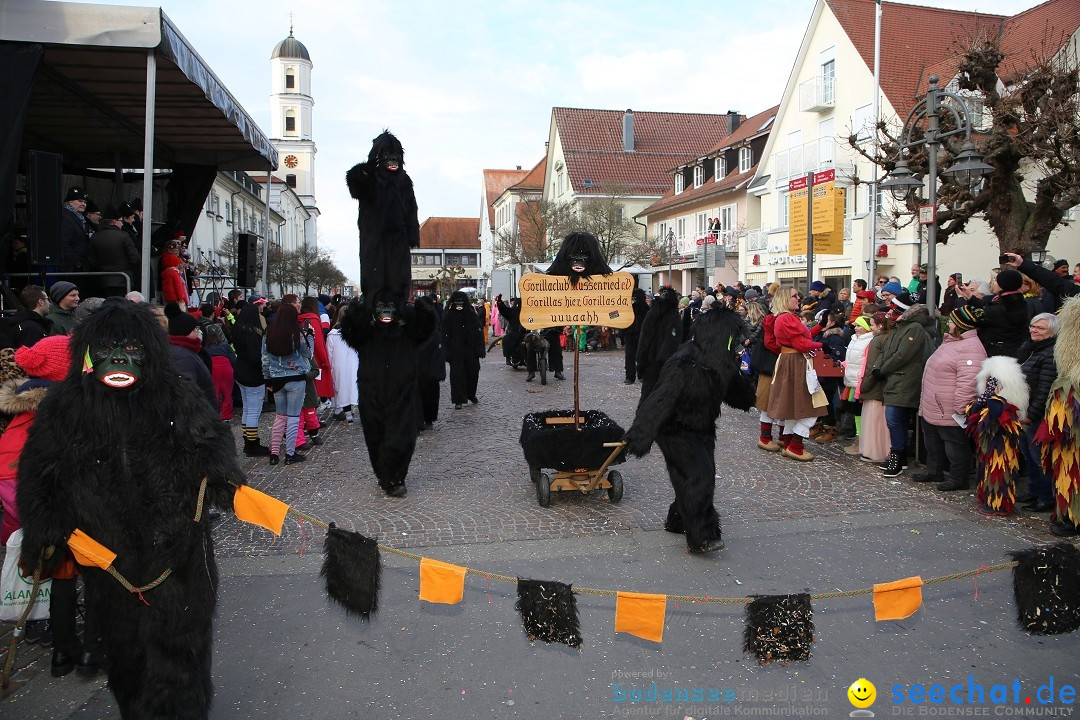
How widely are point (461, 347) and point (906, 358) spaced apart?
7.30 meters

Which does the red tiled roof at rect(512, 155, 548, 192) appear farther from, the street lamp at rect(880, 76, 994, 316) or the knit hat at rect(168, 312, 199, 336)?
the knit hat at rect(168, 312, 199, 336)

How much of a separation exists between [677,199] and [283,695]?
39524mm

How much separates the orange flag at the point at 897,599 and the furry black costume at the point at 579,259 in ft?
13.4

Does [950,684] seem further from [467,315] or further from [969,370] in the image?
[467,315]

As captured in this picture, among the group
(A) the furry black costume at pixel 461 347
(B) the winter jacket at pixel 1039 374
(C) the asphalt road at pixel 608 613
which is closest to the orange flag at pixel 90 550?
(C) the asphalt road at pixel 608 613

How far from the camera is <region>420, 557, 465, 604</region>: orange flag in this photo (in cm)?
371

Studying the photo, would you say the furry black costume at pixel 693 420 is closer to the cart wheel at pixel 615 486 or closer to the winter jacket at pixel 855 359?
the cart wheel at pixel 615 486

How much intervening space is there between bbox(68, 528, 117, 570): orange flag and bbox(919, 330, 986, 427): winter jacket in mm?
6907

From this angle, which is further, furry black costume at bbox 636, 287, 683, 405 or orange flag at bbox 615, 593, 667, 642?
furry black costume at bbox 636, 287, 683, 405

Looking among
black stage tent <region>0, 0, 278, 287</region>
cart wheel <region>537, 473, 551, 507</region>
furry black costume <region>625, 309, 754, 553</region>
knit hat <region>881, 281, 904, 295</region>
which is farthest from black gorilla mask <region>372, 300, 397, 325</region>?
knit hat <region>881, 281, 904, 295</region>

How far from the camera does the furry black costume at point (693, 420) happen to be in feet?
18.3

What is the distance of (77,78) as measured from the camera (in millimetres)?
8688

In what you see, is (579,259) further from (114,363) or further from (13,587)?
(13,587)

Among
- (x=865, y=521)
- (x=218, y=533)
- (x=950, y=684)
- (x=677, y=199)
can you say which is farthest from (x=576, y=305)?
(x=677, y=199)
